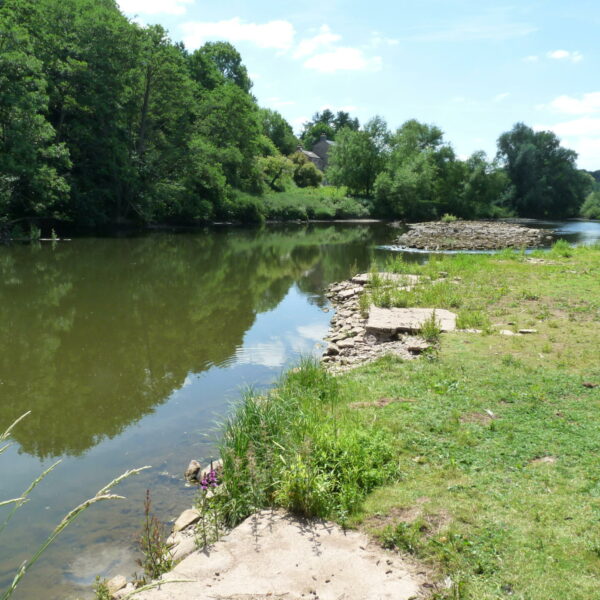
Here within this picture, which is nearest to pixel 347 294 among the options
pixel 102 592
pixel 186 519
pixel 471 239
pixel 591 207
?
pixel 186 519

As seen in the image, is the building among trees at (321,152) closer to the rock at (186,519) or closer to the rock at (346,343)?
the rock at (346,343)

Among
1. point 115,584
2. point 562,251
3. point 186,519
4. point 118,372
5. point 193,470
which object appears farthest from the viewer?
point 562,251

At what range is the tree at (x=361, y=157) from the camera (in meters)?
69.4

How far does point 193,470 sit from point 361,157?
218 feet

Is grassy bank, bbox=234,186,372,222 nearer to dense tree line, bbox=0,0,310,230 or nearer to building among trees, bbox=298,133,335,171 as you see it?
dense tree line, bbox=0,0,310,230

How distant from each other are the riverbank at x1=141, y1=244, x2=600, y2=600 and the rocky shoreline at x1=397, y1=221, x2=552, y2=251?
25.4m

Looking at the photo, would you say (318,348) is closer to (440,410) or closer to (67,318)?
(440,410)

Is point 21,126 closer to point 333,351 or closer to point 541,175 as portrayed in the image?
point 333,351

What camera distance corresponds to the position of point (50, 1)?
105ft

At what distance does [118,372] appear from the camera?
35.1ft

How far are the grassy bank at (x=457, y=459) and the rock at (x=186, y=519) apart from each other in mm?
465

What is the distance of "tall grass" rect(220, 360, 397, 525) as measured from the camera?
200 inches

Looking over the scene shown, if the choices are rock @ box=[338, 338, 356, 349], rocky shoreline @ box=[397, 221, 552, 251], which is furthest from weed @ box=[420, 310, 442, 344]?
rocky shoreline @ box=[397, 221, 552, 251]

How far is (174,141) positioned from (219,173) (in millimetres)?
4074
